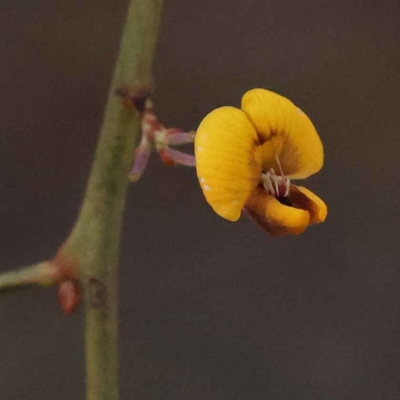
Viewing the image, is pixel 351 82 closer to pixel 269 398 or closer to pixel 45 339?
pixel 269 398

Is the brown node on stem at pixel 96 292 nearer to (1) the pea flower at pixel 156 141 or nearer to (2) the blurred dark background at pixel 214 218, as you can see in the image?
(1) the pea flower at pixel 156 141

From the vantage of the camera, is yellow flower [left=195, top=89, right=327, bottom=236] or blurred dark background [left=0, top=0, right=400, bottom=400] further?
blurred dark background [left=0, top=0, right=400, bottom=400]

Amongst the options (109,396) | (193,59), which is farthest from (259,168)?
(193,59)

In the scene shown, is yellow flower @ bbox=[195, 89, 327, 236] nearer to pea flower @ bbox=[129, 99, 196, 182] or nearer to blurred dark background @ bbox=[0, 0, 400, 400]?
pea flower @ bbox=[129, 99, 196, 182]

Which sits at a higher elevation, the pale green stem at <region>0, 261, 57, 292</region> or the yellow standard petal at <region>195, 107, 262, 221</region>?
the yellow standard petal at <region>195, 107, 262, 221</region>

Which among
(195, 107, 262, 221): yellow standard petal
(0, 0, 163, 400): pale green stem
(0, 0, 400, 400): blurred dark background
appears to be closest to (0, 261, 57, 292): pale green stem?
(0, 0, 163, 400): pale green stem

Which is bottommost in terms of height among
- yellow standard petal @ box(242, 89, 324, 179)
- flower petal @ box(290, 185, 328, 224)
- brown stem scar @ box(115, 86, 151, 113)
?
flower petal @ box(290, 185, 328, 224)

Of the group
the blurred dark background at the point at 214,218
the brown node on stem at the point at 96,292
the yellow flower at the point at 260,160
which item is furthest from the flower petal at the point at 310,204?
the blurred dark background at the point at 214,218

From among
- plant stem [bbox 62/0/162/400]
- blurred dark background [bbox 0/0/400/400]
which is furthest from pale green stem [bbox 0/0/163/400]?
blurred dark background [bbox 0/0/400/400]
